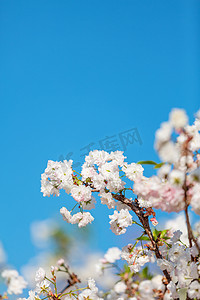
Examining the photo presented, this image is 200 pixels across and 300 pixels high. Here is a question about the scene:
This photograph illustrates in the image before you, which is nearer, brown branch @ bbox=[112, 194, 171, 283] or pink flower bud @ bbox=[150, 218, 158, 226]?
brown branch @ bbox=[112, 194, 171, 283]

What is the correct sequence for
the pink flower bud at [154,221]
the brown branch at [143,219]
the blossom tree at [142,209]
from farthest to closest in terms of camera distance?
1. the pink flower bud at [154,221]
2. the brown branch at [143,219]
3. the blossom tree at [142,209]

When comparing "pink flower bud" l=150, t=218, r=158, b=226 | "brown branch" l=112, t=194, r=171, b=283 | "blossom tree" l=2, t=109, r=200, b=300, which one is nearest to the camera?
"blossom tree" l=2, t=109, r=200, b=300

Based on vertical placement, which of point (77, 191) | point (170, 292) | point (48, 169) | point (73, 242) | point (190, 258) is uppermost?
point (73, 242)

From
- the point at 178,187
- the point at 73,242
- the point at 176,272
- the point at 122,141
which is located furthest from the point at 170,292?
the point at 73,242

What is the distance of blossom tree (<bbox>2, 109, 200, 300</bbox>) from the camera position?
41.7 inches

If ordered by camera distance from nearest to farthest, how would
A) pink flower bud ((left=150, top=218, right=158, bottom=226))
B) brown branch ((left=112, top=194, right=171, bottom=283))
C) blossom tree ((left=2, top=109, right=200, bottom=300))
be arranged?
1. blossom tree ((left=2, top=109, right=200, bottom=300))
2. brown branch ((left=112, top=194, right=171, bottom=283))
3. pink flower bud ((left=150, top=218, right=158, bottom=226))

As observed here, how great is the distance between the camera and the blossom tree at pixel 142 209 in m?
1.06

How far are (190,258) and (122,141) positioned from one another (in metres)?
0.76

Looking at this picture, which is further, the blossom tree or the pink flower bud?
the pink flower bud

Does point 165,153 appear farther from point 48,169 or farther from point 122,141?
point 122,141

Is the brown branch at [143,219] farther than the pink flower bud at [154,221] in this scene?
No

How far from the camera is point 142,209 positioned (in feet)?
5.04

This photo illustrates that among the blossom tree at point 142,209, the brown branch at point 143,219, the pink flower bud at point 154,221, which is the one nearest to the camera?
the blossom tree at point 142,209

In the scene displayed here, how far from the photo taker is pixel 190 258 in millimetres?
1391
